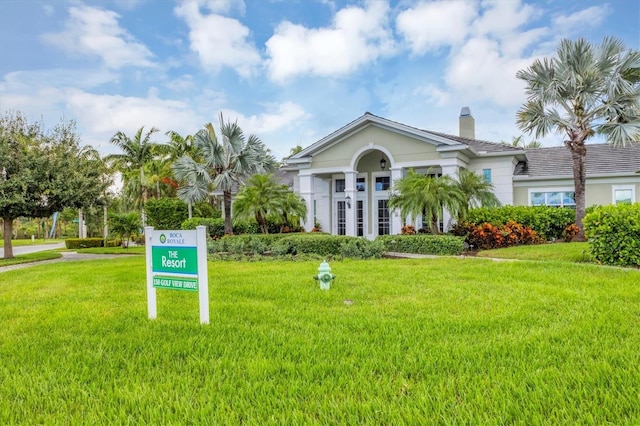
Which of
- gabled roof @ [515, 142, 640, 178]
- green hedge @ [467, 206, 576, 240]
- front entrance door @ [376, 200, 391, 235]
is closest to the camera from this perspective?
green hedge @ [467, 206, 576, 240]

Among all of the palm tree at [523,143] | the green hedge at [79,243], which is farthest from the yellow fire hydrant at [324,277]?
the palm tree at [523,143]

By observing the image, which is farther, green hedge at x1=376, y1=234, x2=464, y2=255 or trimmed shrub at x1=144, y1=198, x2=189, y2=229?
trimmed shrub at x1=144, y1=198, x2=189, y2=229

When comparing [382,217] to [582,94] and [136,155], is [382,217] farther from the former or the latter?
[136,155]

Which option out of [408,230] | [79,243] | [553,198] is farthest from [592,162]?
[79,243]

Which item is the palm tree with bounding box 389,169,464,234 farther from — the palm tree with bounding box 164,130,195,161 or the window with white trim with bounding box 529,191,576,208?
the palm tree with bounding box 164,130,195,161

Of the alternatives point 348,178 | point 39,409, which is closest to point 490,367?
point 39,409

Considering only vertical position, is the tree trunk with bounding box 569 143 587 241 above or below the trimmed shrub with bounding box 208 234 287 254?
above

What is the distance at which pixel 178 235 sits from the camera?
496 centimetres

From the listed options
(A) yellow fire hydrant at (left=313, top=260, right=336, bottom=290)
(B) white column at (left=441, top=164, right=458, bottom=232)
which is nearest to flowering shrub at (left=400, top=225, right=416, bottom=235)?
(B) white column at (left=441, top=164, right=458, bottom=232)

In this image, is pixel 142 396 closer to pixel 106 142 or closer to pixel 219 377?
pixel 219 377

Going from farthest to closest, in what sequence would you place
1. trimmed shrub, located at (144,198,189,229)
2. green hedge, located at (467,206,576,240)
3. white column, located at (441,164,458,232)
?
trimmed shrub, located at (144,198,189,229) → white column, located at (441,164,458,232) → green hedge, located at (467,206,576,240)

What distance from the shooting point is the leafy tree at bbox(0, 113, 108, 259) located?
51.5 feet

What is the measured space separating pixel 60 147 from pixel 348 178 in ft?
41.3

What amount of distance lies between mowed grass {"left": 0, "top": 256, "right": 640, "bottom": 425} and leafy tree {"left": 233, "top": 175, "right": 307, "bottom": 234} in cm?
964
